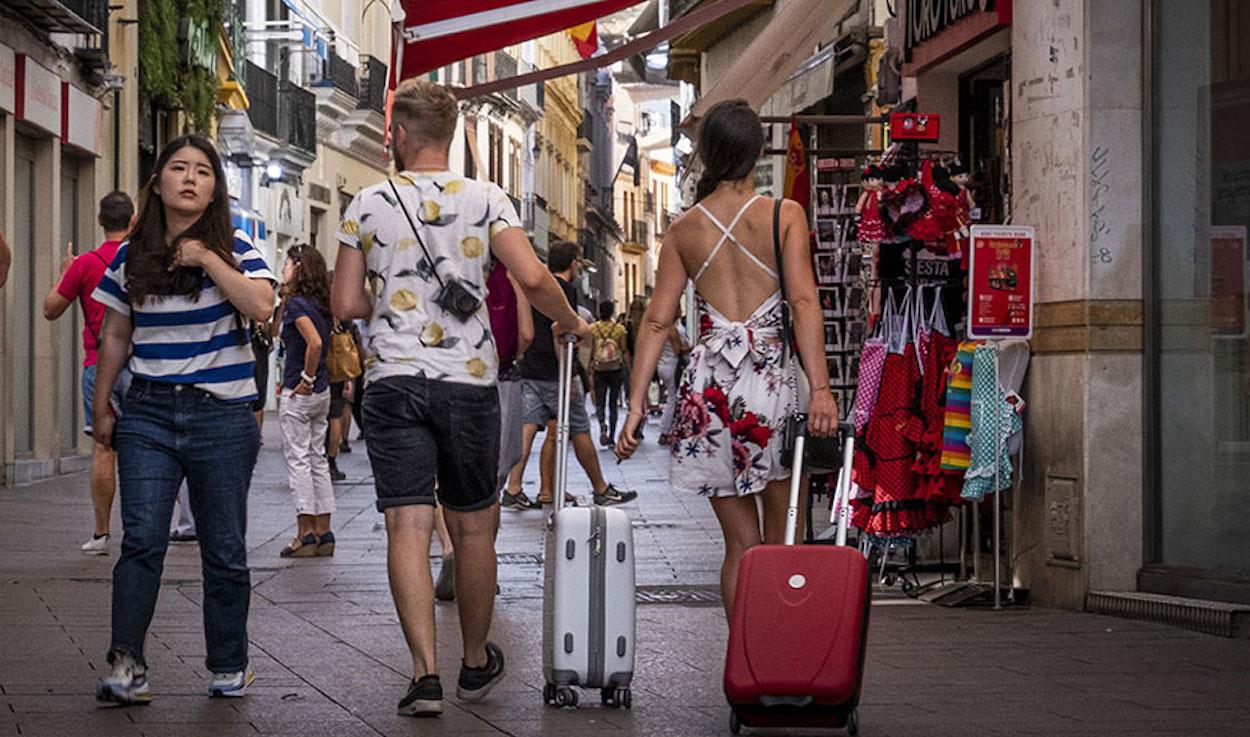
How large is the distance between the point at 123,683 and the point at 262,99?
31.4 meters

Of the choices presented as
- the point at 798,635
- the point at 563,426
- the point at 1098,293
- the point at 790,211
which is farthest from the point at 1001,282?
the point at 798,635

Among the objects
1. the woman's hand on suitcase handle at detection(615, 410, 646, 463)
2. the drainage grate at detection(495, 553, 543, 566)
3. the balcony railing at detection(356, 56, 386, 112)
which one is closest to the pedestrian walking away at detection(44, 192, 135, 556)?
the drainage grate at detection(495, 553, 543, 566)

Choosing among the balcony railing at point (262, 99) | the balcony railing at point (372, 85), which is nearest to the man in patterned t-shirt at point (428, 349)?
the balcony railing at point (262, 99)

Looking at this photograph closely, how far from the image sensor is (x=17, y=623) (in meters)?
9.36

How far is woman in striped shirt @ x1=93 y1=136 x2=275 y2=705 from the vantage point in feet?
23.8

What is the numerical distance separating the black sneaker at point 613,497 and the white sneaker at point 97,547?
15.8 feet

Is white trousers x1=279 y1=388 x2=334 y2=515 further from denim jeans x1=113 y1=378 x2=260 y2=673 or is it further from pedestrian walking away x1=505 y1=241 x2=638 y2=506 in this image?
denim jeans x1=113 y1=378 x2=260 y2=673

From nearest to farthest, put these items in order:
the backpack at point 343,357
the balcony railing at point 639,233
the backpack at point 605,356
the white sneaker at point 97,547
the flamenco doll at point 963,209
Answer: the flamenco doll at point 963,209, the white sneaker at point 97,547, the backpack at point 343,357, the backpack at point 605,356, the balcony railing at point 639,233

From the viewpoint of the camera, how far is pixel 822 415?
7.09 metres

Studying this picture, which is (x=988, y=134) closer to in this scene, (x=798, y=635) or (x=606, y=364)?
(x=798, y=635)

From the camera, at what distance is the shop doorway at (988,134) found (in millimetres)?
11719

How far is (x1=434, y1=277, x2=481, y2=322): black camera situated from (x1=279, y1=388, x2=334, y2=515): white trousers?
18.6ft

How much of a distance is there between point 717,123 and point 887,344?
3.82 metres

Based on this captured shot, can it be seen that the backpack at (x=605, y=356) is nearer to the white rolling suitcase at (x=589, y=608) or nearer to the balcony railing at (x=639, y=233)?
the white rolling suitcase at (x=589, y=608)
